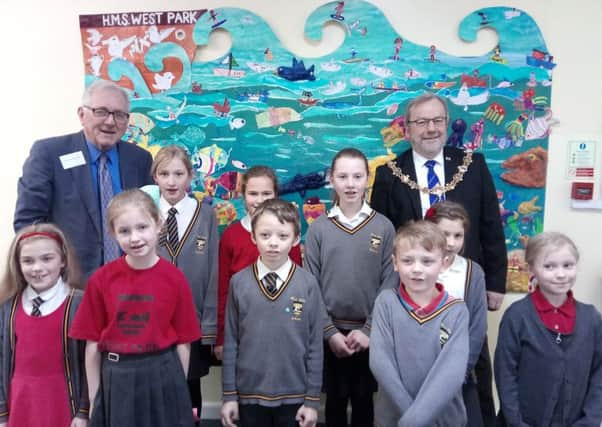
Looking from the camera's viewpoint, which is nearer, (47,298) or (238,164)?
(47,298)

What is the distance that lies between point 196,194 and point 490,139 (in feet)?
5.42

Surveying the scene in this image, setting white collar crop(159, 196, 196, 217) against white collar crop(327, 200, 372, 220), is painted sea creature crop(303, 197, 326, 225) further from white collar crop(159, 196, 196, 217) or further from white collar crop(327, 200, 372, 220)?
white collar crop(159, 196, 196, 217)

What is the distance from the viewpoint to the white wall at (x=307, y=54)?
8.18 feet

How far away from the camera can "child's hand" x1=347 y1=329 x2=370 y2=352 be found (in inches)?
76.6

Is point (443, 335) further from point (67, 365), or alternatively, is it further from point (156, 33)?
point (156, 33)

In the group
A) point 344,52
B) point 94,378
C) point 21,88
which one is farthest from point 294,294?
point 21,88

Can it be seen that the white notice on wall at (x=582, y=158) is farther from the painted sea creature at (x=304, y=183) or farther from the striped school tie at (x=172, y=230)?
the striped school tie at (x=172, y=230)

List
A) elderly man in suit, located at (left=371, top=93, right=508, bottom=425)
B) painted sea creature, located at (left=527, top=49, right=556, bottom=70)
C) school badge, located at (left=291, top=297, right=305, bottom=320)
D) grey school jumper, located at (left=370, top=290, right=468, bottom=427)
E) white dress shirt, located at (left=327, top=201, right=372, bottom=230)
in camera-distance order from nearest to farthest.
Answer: grey school jumper, located at (left=370, top=290, right=468, bottom=427), school badge, located at (left=291, top=297, right=305, bottom=320), white dress shirt, located at (left=327, top=201, right=372, bottom=230), elderly man in suit, located at (left=371, top=93, right=508, bottom=425), painted sea creature, located at (left=527, top=49, right=556, bottom=70)

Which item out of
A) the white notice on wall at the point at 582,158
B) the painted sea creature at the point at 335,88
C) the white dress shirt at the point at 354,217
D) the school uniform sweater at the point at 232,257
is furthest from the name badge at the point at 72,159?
the white notice on wall at the point at 582,158

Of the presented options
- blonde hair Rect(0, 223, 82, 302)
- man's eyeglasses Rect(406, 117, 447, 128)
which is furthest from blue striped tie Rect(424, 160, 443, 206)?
blonde hair Rect(0, 223, 82, 302)

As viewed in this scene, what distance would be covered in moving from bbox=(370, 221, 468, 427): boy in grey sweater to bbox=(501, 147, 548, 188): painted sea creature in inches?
45.1

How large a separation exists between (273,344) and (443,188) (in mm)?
1049

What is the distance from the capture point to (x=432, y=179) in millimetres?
2205

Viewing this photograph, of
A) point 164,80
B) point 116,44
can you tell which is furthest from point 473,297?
point 116,44
